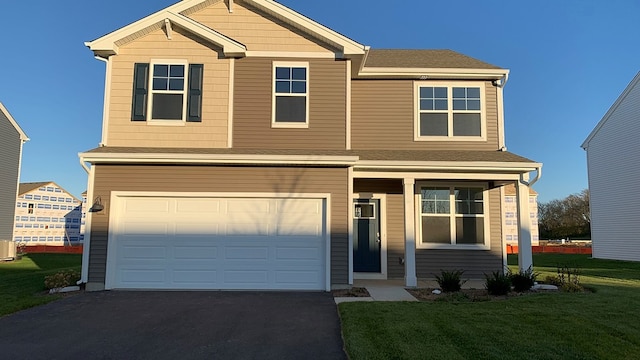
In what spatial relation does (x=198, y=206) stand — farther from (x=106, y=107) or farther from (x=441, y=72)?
(x=441, y=72)

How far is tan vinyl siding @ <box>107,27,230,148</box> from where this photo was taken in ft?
33.6

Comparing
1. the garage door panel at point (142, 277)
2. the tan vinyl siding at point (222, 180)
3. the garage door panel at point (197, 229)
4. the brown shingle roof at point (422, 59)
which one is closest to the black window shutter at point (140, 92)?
the tan vinyl siding at point (222, 180)

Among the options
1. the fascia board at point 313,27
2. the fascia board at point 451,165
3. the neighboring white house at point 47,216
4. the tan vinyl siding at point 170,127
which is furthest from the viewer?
the neighboring white house at point 47,216

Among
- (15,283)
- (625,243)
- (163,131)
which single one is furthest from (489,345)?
(625,243)

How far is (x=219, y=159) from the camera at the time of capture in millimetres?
9531

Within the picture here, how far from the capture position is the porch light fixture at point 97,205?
943 cm

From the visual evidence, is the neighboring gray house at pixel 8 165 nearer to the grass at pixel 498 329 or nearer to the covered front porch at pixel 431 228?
the covered front porch at pixel 431 228

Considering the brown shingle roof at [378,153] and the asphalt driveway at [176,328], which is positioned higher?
the brown shingle roof at [378,153]

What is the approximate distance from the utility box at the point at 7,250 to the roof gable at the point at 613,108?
2992 cm

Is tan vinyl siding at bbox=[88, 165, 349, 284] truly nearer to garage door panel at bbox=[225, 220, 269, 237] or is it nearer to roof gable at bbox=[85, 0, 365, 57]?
garage door panel at bbox=[225, 220, 269, 237]

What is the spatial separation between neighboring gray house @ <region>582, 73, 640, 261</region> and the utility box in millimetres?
29487

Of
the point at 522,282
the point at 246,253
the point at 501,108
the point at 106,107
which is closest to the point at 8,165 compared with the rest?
the point at 106,107

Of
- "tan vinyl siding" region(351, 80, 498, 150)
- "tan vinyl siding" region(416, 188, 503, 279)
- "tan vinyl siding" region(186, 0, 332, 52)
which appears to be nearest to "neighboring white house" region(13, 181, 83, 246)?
"tan vinyl siding" region(186, 0, 332, 52)

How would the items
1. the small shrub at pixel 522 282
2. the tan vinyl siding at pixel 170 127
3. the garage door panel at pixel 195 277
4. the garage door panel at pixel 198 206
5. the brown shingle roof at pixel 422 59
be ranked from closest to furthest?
1. the small shrub at pixel 522 282
2. the garage door panel at pixel 195 277
3. the garage door panel at pixel 198 206
4. the tan vinyl siding at pixel 170 127
5. the brown shingle roof at pixel 422 59
